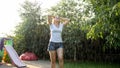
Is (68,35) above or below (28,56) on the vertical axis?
above

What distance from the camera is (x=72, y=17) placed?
49.2 feet

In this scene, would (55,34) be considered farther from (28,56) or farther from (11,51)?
(28,56)

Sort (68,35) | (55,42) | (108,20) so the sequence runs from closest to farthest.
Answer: (55,42) → (108,20) → (68,35)

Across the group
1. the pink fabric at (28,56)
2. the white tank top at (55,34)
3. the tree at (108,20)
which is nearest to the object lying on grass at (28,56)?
the pink fabric at (28,56)

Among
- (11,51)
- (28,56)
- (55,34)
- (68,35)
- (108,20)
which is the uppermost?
(108,20)

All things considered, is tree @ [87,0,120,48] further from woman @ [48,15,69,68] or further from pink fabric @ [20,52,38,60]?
pink fabric @ [20,52,38,60]

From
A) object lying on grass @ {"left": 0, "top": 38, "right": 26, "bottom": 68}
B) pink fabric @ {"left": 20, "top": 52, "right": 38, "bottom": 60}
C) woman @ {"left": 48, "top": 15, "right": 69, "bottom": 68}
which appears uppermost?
woman @ {"left": 48, "top": 15, "right": 69, "bottom": 68}

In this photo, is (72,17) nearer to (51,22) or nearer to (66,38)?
(66,38)

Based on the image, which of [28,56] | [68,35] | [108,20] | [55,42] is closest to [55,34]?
[55,42]

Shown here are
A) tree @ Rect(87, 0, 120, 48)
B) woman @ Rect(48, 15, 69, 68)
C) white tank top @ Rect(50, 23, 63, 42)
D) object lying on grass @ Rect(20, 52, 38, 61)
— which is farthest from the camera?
object lying on grass @ Rect(20, 52, 38, 61)

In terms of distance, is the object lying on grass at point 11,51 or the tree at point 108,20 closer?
the tree at point 108,20

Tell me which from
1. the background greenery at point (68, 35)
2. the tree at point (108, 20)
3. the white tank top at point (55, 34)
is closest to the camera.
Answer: the white tank top at point (55, 34)

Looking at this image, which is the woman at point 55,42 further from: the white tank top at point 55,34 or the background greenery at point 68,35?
the background greenery at point 68,35

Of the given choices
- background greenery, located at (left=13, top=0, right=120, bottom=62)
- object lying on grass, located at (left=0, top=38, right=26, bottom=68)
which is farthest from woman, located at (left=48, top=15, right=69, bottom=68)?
background greenery, located at (left=13, top=0, right=120, bottom=62)
